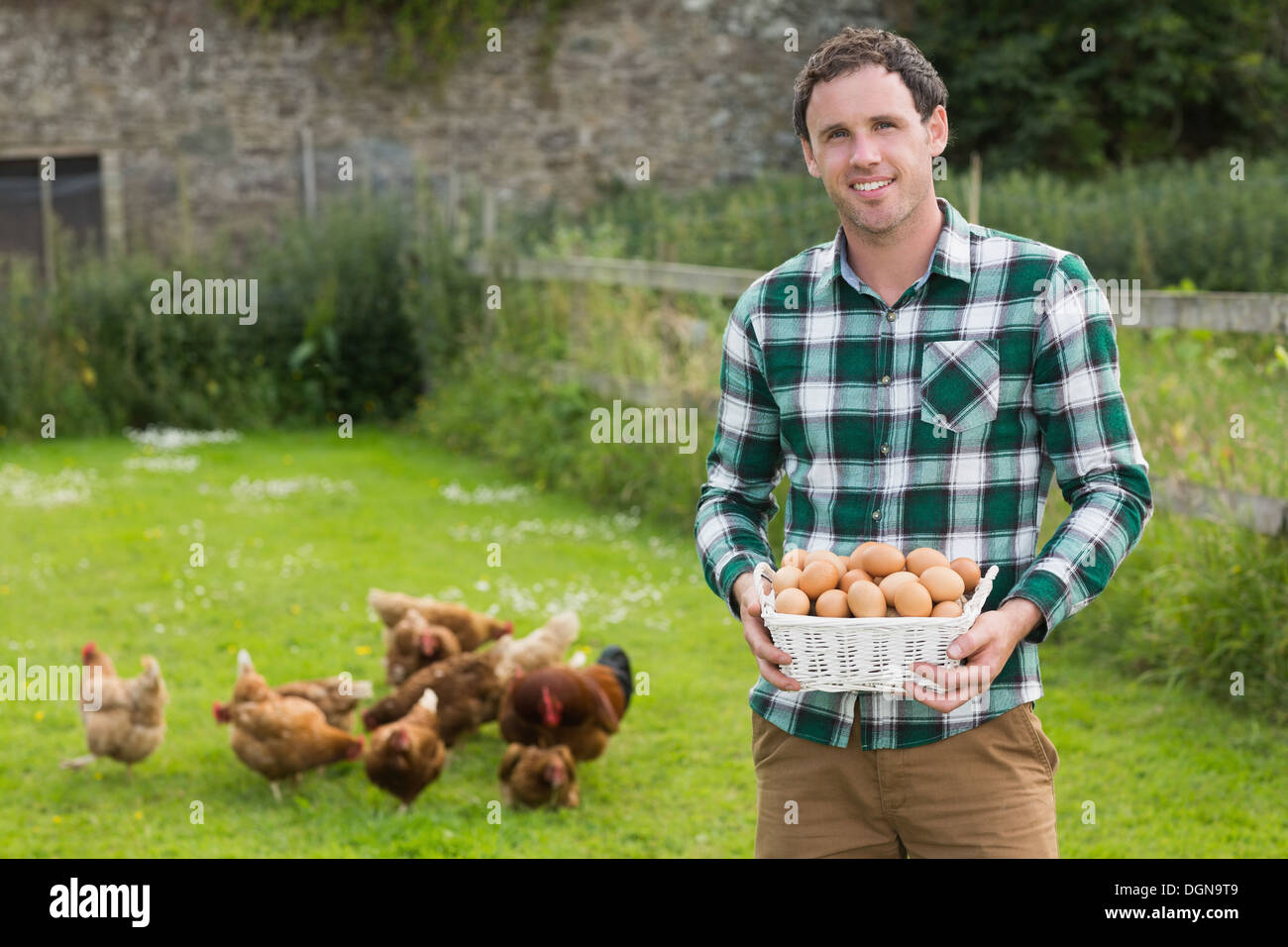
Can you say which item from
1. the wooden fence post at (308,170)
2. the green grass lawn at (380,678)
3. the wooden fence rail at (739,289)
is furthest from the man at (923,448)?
the wooden fence post at (308,170)

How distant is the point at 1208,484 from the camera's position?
560 centimetres

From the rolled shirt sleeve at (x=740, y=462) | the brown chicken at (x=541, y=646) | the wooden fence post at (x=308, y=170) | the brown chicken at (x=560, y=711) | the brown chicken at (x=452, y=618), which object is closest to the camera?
the rolled shirt sleeve at (x=740, y=462)

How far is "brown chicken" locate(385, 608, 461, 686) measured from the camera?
5562 millimetres

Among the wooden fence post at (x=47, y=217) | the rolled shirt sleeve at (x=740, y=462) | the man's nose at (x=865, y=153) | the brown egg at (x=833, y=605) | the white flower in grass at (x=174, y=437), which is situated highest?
the wooden fence post at (x=47, y=217)

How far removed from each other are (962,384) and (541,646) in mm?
3606

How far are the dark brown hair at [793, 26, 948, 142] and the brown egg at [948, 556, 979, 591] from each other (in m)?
0.71

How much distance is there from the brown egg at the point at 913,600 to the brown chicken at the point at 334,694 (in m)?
3.49

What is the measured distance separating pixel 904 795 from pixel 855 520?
0.45m

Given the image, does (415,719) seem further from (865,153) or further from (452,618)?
(865,153)

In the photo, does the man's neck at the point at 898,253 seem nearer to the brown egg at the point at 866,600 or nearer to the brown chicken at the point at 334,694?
the brown egg at the point at 866,600

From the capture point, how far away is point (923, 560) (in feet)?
7.07

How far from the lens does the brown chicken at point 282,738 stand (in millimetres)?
4781
